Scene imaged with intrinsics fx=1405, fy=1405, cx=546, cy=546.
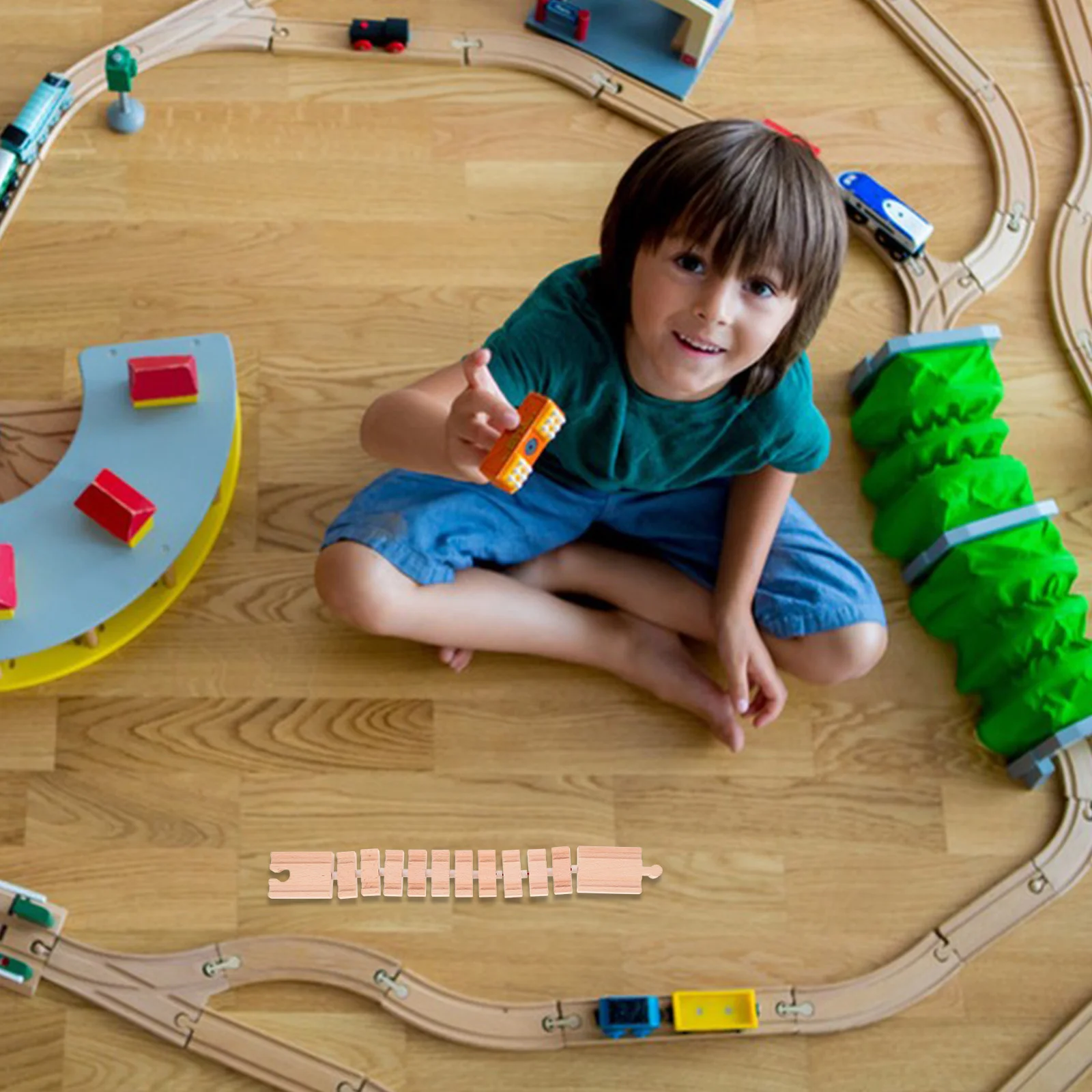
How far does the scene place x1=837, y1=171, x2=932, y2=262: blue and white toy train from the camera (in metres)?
1.36

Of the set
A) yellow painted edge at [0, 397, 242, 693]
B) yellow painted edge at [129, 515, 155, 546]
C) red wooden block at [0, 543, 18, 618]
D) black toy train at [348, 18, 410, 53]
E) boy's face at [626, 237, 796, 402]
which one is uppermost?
boy's face at [626, 237, 796, 402]

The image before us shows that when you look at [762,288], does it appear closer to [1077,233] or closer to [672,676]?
[672,676]

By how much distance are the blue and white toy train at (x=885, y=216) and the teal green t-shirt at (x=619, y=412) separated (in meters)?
0.35

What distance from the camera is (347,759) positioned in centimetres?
120

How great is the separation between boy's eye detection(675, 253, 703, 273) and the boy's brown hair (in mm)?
12

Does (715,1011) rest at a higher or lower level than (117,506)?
lower

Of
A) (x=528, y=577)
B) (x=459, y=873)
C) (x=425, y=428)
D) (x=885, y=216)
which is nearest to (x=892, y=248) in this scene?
(x=885, y=216)

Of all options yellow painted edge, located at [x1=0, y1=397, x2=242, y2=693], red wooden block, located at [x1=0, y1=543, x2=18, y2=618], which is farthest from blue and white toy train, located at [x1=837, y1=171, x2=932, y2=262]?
red wooden block, located at [x1=0, y1=543, x2=18, y2=618]

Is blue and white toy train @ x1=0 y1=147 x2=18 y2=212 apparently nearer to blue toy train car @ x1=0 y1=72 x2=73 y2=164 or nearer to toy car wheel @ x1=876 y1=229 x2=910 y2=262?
blue toy train car @ x1=0 y1=72 x2=73 y2=164

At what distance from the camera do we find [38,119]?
1311 mm

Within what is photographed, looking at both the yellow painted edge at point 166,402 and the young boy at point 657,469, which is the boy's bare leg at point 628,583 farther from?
the yellow painted edge at point 166,402

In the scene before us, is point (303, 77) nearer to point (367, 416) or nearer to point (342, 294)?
point (342, 294)

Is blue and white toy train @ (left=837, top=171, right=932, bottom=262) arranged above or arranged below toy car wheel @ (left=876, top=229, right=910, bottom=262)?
above

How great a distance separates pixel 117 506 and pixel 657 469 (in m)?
0.43
